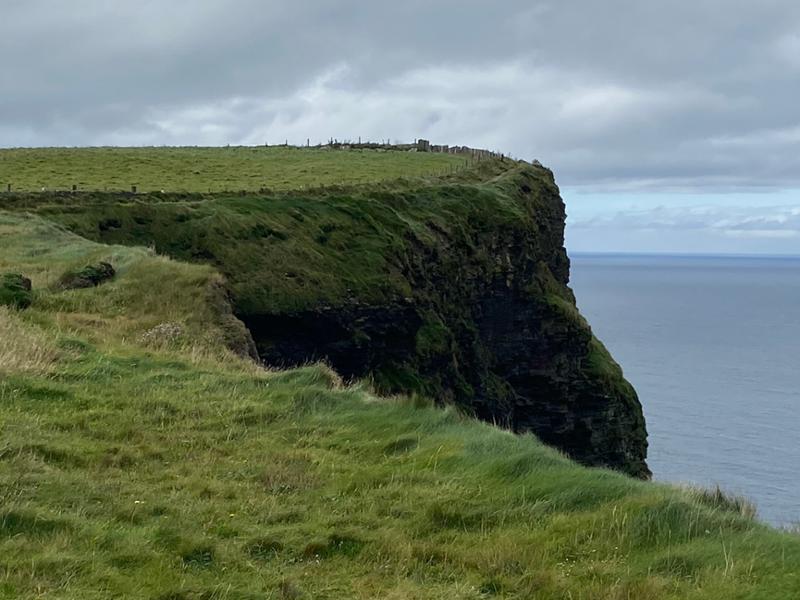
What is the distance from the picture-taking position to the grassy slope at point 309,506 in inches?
315

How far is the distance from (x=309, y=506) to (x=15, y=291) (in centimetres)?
1293

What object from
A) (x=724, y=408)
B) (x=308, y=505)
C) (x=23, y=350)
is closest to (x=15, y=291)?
(x=23, y=350)

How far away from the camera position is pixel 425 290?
45281 millimetres

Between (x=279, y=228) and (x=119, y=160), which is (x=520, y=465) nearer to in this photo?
(x=279, y=228)

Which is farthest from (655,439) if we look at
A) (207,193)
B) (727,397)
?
(207,193)

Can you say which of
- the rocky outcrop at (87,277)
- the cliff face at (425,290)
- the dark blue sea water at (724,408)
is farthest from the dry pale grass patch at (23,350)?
the cliff face at (425,290)

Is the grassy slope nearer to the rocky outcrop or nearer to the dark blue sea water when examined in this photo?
the rocky outcrop

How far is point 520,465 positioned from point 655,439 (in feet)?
225

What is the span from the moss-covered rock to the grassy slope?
200 inches

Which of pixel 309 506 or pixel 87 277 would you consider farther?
pixel 87 277

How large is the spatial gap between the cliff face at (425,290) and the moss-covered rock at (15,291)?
11.9 metres

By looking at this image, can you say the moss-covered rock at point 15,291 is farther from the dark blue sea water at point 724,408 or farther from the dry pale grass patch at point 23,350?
the dark blue sea water at point 724,408

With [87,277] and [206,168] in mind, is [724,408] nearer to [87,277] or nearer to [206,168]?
[206,168]

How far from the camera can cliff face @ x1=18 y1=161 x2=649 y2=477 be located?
3538 centimetres
